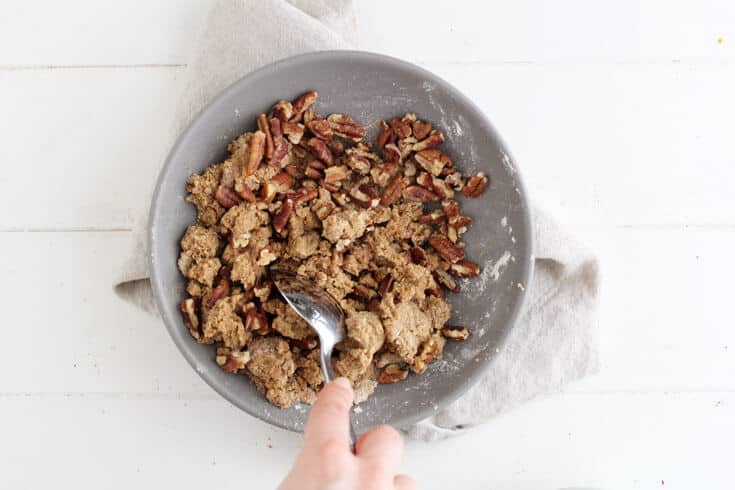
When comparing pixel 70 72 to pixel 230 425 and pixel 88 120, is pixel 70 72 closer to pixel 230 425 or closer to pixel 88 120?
pixel 88 120

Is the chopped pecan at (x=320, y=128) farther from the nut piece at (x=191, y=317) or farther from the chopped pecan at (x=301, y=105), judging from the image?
the nut piece at (x=191, y=317)

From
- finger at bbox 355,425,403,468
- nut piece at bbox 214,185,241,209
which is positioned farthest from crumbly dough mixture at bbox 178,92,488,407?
finger at bbox 355,425,403,468

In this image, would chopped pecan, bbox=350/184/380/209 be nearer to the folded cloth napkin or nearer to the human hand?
the folded cloth napkin

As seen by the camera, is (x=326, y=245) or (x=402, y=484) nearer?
(x=402, y=484)

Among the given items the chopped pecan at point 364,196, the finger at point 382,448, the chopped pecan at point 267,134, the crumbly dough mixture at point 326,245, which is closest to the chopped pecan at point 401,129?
the crumbly dough mixture at point 326,245

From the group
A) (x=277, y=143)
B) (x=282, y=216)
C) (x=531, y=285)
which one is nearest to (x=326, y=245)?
(x=282, y=216)

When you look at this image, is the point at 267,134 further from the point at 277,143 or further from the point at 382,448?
the point at 382,448
